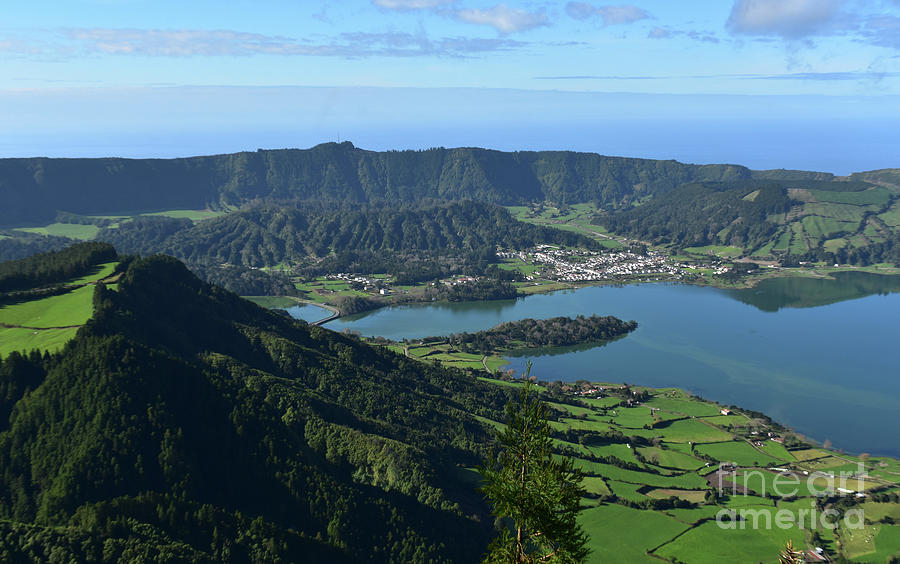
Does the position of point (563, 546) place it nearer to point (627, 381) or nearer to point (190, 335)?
point (190, 335)

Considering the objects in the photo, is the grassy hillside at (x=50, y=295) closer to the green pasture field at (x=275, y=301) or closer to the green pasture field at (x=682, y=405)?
the green pasture field at (x=275, y=301)

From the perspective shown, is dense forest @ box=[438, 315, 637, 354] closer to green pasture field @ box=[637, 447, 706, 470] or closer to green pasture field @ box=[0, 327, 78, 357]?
green pasture field @ box=[637, 447, 706, 470]

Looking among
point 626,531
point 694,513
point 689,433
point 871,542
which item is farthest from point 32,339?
point 871,542

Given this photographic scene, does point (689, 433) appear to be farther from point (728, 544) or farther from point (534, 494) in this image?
point (534, 494)

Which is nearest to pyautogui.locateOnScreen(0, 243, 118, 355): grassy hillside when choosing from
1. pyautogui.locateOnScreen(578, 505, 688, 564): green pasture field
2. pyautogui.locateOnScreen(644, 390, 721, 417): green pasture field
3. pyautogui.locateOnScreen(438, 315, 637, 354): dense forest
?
pyautogui.locateOnScreen(578, 505, 688, 564): green pasture field

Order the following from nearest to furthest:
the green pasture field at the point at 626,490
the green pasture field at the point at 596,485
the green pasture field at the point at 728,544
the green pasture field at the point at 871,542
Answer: the green pasture field at the point at 871,542
the green pasture field at the point at 728,544
the green pasture field at the point at 626,490
the green pasture field at the point at 596,485

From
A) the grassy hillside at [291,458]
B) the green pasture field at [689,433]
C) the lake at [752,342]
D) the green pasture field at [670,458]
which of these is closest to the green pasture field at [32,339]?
the grassy hillside at [291,458]

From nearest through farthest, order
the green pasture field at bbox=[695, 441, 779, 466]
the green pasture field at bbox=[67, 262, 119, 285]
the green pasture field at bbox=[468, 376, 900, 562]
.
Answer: the green pasture field at bbox=[468, 376, 900, 562], the green pasture field at bbox=[695, 441, 779, 466], the green pasture field at bbox=[67, 262, 119, 285]

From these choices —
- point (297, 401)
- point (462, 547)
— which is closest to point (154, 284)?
point (297, 401)
